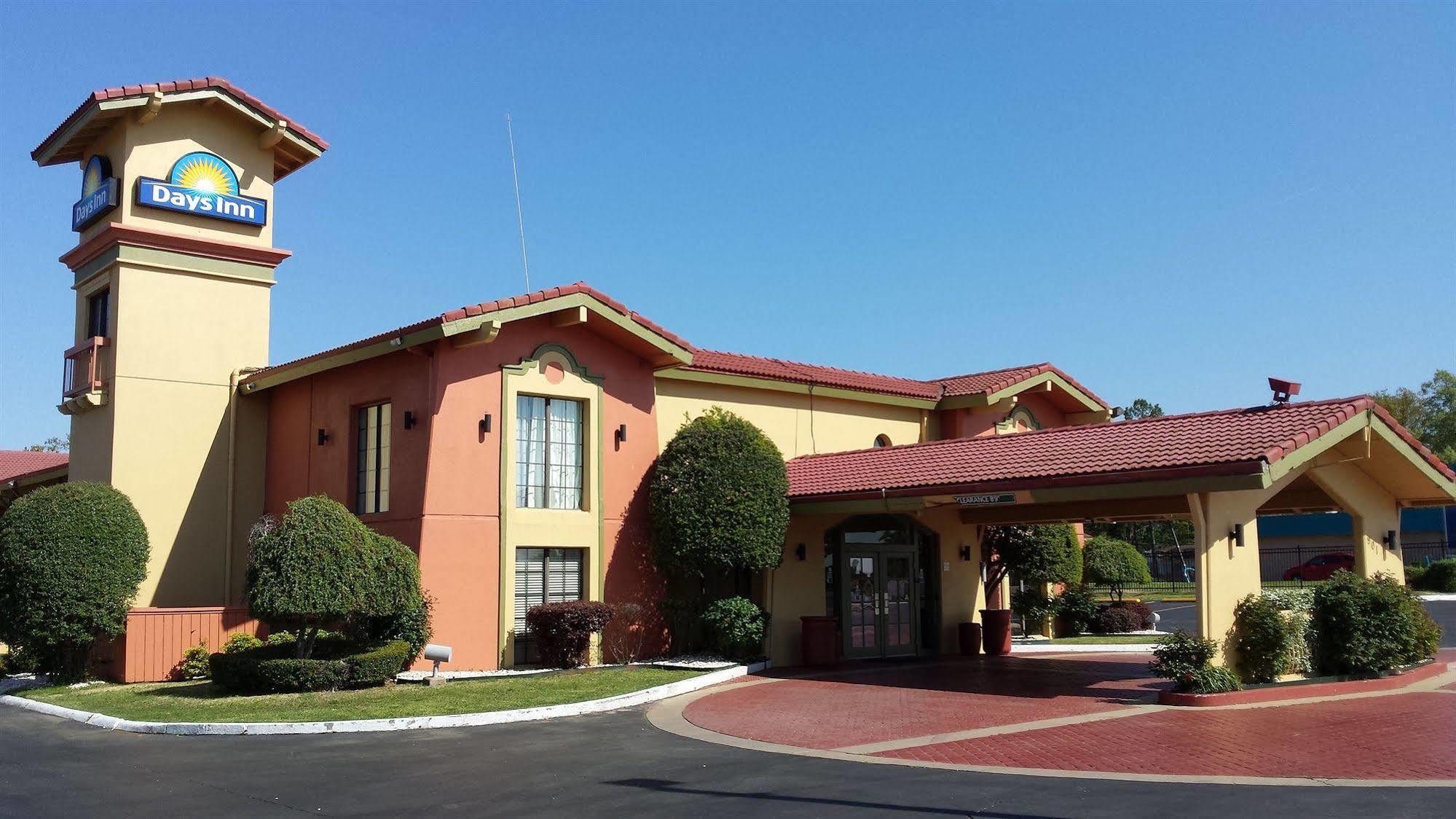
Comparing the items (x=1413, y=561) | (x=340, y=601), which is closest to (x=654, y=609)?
(x=340, y=601)

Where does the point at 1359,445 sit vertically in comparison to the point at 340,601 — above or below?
above

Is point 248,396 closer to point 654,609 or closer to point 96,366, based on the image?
point 96,366

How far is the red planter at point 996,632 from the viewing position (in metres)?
23.7

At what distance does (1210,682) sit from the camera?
1505 cm

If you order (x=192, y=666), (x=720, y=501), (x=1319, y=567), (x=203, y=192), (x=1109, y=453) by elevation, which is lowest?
(x=192, y=666)

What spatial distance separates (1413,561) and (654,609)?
47541 millimetres

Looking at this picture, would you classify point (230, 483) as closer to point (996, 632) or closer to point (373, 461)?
point (373, 461)

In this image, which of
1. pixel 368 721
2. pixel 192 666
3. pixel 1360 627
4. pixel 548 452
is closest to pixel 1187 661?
pixel 1360 627

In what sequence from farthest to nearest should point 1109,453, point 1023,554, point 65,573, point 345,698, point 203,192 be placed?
point 1023,554 → point 203,192 → point 65,573 → point 1109,453 → point 345,698

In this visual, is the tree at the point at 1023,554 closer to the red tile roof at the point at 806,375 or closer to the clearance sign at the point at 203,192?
the red tile roof at the point at 806,375

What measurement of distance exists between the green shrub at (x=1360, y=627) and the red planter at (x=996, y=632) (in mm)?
7231

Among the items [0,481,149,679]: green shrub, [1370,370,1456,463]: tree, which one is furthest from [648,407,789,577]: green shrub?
[1370,370,1456,463]: tree

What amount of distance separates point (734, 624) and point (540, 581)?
11.1 ft

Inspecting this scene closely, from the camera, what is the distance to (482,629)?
63.0ft
